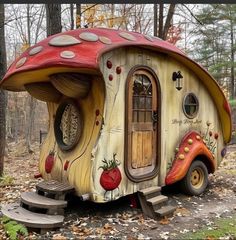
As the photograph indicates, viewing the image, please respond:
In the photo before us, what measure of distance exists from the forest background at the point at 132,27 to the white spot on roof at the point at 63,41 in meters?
3.42

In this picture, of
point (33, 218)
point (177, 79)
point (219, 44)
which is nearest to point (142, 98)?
point (177, 79)

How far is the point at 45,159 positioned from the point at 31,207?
1.30 m

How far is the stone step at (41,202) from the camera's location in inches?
208

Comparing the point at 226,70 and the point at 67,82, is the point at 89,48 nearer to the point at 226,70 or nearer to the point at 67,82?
the point at 67,82

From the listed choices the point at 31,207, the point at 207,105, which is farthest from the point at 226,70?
the point at 31,207

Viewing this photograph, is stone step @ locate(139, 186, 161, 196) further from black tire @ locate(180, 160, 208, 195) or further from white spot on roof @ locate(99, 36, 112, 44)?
white spot on roof @ locate(99, 36, 112, 44)

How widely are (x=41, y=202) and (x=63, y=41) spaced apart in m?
2.62

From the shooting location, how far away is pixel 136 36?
20.1ft

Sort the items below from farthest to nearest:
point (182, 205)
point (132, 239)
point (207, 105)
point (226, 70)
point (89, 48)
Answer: point (226, 70), point (207, 105), point (182, 205), point (89, 48), point (132, 239)

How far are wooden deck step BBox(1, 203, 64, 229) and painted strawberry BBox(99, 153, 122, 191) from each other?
2.86ft

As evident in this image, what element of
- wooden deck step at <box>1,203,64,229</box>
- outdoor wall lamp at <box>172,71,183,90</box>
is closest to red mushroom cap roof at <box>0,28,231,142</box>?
outdoor wall lamp at <box>172,71,183,90</box>

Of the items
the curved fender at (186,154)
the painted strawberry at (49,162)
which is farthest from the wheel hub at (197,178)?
the painted strawberry at (49,162)

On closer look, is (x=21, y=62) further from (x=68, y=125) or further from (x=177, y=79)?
(x=177, y=79)

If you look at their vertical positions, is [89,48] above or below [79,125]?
above
